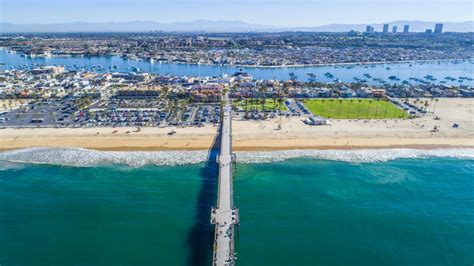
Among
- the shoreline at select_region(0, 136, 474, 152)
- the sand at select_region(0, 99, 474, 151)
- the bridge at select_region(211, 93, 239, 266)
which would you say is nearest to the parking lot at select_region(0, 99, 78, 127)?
the sand at select_region(0, 99, 474, 151)

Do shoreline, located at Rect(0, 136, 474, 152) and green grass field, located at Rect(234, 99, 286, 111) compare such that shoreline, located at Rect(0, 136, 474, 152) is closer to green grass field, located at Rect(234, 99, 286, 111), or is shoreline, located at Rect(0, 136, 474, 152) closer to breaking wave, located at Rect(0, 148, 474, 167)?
breaking wave, located at Rect(0, 148, 474, 167)

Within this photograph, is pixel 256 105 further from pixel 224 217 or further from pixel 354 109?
pixel 224 217

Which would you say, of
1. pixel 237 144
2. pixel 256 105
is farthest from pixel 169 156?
pixel 256 105

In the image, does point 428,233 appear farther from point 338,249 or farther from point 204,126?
point 204,126

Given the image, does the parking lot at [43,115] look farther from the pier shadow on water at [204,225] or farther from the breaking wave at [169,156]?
the pier shadow on water at [204,225]

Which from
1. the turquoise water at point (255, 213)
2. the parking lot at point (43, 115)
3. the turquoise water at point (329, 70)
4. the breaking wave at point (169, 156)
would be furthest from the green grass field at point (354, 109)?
the parking lot at point (43, 115)

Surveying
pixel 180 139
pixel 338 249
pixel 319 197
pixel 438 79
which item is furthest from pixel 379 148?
pixel 438 79

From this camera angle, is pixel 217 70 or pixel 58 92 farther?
pixel 217 70
